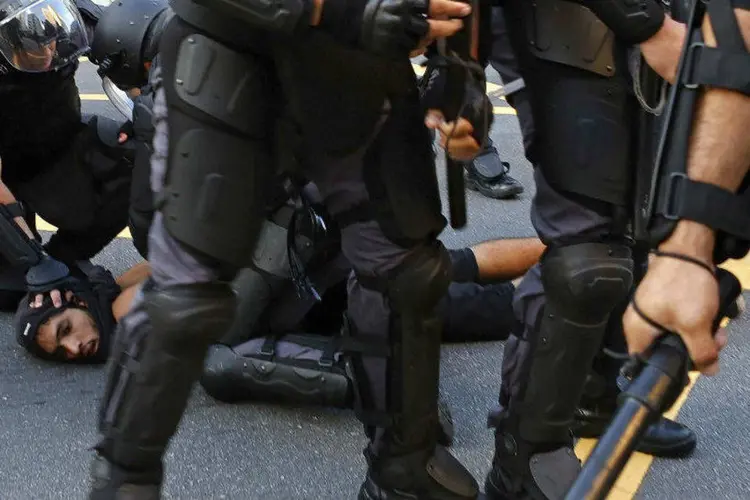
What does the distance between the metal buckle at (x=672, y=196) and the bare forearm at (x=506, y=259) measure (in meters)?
1.76

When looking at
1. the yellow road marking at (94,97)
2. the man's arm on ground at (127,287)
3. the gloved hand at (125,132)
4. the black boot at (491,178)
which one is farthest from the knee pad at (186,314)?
the yellow road marking at (94,97)

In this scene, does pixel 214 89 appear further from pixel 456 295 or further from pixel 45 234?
pixel 45 234

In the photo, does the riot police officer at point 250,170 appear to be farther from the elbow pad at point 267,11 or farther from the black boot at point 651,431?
the black boot at point 651,431

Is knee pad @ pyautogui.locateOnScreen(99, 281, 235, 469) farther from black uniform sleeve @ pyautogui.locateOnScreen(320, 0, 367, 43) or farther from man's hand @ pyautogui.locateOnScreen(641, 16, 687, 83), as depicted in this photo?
man's hand @ pyautogui.locateOnScreen(641, 16, 687, 83)

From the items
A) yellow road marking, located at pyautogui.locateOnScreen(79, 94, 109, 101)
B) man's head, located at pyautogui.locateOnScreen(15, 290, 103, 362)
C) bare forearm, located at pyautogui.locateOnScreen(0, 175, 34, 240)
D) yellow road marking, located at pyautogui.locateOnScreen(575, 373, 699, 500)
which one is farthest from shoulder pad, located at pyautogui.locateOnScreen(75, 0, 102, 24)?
yellow road marking, located at pyautogui.locateOnScreen(79, 94, 109, 101)

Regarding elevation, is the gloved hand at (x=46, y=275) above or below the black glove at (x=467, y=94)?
below

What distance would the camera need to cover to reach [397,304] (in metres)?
2.06

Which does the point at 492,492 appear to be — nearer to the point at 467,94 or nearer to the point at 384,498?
the point at 384,498

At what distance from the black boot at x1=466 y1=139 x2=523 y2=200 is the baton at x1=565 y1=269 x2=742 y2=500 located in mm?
3226

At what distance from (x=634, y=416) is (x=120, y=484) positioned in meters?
0.95

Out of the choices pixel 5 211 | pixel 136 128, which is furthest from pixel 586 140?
pixel 5 211

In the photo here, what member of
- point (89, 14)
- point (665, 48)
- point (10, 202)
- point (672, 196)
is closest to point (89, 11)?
point (89, 14)

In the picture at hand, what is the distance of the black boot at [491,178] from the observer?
4652 millimetres

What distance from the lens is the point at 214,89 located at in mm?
1795
